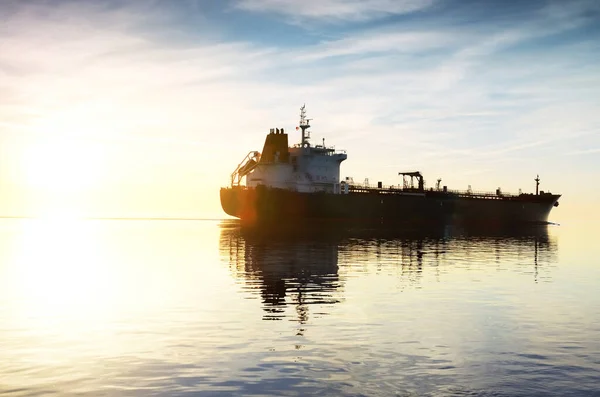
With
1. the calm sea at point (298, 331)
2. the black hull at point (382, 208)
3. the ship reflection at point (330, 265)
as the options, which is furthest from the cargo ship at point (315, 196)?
the calm sea at point (298, 331)

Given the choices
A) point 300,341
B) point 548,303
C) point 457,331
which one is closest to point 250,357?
point 300,341

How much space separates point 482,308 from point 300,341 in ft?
29.1

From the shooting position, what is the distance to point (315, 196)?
98.2m

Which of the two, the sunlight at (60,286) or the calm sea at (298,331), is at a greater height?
the calm sea at (298,331)

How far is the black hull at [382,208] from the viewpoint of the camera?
3851 inches

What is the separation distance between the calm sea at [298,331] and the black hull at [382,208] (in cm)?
6045

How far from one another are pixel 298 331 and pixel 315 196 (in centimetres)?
8032

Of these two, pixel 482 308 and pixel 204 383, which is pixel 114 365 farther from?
pixel 482 308

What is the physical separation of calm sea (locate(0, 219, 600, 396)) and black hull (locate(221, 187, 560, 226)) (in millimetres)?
60448

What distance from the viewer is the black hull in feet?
321

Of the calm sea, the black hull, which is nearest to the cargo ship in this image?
the black hull

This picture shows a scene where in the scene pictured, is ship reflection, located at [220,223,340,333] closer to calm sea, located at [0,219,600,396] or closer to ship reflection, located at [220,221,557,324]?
ship reflection, located at [220,221,557,324]

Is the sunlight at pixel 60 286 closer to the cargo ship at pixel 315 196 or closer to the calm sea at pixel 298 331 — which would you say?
the calm sea at pixel 298 331

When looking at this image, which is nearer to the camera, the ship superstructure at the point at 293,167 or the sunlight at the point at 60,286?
the sunlight at the point at 60,286
